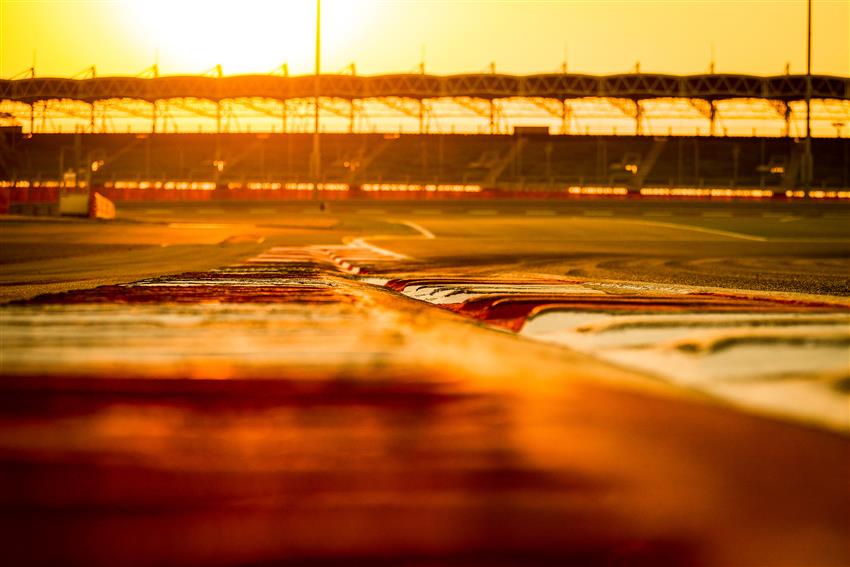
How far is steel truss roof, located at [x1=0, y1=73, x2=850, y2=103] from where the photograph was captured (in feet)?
184

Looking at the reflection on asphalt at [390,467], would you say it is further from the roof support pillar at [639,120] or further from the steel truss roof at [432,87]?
the roof support pillar at [639,120]

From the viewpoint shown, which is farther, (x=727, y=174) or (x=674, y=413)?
(x=727, y=174)

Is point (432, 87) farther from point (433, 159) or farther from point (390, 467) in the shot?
point (390, 467)

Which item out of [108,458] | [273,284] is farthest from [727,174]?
[108,458]

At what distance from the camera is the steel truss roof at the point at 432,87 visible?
184 feet

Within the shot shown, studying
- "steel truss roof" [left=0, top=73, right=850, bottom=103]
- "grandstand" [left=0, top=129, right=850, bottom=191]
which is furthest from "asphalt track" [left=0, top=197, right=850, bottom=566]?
"steel truss roof" [left=0, top=73, right=850, bottom=103]

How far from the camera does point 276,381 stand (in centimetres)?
174

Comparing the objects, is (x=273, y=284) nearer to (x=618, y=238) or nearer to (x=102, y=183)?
(x=618, y=238)

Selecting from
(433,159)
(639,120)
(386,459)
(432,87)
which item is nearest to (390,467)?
(386,459)

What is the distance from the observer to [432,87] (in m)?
58.2

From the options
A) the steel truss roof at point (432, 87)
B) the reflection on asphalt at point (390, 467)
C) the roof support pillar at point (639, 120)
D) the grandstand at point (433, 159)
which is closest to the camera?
the reflection on asphalt at point (390, 467)

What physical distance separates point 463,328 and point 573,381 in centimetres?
119

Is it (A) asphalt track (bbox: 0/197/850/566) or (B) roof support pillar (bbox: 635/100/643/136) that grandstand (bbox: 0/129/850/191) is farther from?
(A) asphalt track (bbox: 0/197/850/566)

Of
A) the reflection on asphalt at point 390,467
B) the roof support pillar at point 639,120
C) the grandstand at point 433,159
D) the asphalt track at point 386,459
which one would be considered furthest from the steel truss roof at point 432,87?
the reflection on asphalt at point 390,467
